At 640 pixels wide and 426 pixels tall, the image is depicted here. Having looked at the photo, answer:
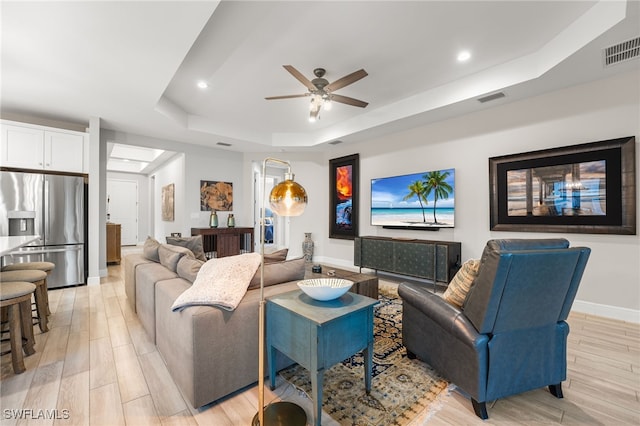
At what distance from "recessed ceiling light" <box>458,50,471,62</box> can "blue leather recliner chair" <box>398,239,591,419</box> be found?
2.44 metres

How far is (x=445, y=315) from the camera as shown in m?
1.70

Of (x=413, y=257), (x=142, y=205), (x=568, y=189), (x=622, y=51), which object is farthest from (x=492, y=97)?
(x=142, y=205)

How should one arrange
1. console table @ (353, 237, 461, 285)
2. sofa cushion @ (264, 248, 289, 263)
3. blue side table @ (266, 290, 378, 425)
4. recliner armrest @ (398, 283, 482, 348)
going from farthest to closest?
console table @ (353, 237, 461, 285) < sofa cushion @ (264, 248, 289, 263) < recliner armrest @ (398, 283, 482, 348) < blue side table @ (266, 290, 378, 425)

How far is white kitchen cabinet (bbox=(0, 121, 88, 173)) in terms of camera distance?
383cm

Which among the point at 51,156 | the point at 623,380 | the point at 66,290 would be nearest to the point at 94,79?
the point at 51,156

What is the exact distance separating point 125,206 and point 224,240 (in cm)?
535

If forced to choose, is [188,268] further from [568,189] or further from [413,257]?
[568,189]

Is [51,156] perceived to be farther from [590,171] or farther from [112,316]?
[590,171]

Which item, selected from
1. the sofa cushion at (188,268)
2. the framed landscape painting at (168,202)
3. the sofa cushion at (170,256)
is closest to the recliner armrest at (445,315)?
the sofa cushion at (188,268)

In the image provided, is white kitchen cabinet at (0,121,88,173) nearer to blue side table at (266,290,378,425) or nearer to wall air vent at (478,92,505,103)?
blue side table at (266,290,378,425)

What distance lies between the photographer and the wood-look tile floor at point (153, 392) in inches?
61.5

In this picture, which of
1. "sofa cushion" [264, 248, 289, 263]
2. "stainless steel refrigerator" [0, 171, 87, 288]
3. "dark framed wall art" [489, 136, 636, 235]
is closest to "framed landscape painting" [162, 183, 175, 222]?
"stainless steel refrigerator" [0, 171, 87, 288]

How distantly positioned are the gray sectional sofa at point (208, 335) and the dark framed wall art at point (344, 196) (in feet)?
11.9

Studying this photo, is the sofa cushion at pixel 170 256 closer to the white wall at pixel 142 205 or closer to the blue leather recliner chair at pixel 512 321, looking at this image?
the blue leather recliner chair at pixel 512 321
